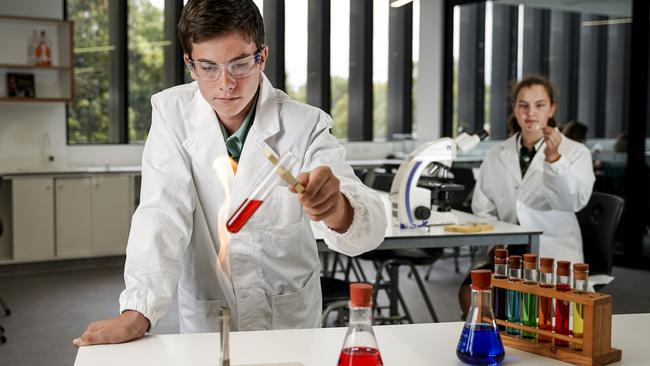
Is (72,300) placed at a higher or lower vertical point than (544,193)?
lower

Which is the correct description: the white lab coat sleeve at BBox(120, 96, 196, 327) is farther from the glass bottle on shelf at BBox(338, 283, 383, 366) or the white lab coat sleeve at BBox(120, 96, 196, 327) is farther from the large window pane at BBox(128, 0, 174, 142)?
the large window pane at BBox(128, 0, 174, 142)

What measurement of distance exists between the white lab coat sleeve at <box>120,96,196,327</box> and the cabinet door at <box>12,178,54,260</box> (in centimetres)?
460

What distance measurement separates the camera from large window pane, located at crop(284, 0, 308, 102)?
809 centimetres

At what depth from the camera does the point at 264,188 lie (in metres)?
1.23

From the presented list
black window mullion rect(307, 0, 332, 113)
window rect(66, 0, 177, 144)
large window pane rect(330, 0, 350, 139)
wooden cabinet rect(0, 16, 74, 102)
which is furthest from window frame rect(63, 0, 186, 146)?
large window pane rect(330, 0, 350, 139)

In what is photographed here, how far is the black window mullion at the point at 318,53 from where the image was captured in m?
8.18

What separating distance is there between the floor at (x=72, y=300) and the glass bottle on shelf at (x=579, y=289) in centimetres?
303

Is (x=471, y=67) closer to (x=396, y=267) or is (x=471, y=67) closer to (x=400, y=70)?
(x=400, y=70)

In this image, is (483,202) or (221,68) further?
(483,202)

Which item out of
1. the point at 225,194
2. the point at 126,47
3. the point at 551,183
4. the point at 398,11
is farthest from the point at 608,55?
the point at 225,194

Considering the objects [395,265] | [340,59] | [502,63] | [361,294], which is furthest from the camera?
[340,59]

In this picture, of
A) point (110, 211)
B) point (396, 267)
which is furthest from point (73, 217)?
point (396, 267)

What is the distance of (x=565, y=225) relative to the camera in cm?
367

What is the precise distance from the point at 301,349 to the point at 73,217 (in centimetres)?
522
